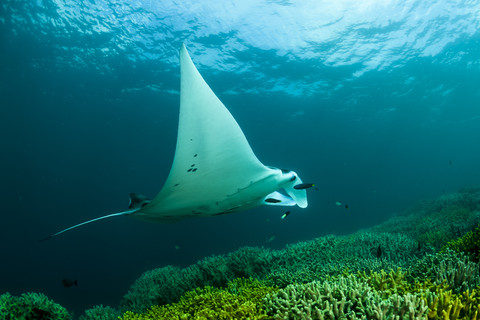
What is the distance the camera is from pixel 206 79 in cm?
2219

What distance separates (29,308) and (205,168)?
4.75m

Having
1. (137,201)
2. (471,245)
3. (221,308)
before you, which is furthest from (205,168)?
(471,245)

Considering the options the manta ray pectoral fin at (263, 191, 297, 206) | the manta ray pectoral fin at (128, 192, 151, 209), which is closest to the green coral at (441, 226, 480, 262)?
the manta ray pectoral fin at (263, 191, 297, 206)

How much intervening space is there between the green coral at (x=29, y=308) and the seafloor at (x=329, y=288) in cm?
2

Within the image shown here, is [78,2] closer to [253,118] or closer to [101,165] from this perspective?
[253,118]

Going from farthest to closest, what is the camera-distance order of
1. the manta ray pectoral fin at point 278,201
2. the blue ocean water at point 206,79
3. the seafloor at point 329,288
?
the blue ocean water at point 206,79 < the manta ray pectoral fin at point 278,201 < the seafloor at point 329,288

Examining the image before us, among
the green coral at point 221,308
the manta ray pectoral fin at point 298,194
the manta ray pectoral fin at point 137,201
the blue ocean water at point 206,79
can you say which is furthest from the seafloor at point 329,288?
the blue ocean water at point 206,79

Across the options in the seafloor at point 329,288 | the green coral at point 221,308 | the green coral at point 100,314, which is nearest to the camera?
the seafloor at point 329,288

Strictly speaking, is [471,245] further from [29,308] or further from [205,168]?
[29,308]

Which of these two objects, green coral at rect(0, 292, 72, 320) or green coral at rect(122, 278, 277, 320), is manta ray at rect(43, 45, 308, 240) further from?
green coral at rect(0, 292, 72, 320)

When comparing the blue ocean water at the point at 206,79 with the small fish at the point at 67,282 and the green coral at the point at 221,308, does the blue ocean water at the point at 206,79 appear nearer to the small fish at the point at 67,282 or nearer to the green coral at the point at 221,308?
the small fish at the point at 67,282

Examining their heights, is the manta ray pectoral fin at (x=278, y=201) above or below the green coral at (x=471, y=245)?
above

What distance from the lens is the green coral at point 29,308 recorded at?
451cm

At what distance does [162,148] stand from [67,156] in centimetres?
1298
